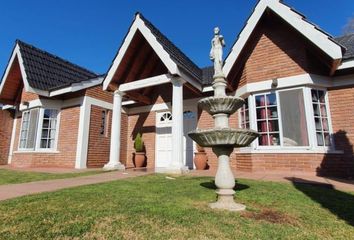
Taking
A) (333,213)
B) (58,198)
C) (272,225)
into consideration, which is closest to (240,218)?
(272,225)

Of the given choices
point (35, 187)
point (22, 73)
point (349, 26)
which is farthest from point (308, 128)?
point (349, 26)

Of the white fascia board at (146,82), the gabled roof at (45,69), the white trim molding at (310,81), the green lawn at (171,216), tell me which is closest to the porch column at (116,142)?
the white fascia board at (146,82)

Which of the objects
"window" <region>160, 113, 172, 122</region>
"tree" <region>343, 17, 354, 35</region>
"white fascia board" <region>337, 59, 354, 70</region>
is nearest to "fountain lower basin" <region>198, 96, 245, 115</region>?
"white fascia board" <region>337, 59, 354, 70</region>

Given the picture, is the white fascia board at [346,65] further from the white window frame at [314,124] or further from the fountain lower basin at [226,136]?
the fountain lower basin at [226,136]

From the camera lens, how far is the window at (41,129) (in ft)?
37.9

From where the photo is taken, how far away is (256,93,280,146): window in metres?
8.03

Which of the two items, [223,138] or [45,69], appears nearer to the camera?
[223,138]

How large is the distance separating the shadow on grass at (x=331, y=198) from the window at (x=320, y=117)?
2506mm

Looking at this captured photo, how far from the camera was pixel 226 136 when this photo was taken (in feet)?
11.7

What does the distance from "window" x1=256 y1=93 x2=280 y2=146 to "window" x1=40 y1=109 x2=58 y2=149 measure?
9.85 m

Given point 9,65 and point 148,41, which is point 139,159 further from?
point 9,65

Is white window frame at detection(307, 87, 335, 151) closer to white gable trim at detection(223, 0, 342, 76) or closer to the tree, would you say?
white gable trim at detection(223, 0, 342, 76)

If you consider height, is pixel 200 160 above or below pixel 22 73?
below

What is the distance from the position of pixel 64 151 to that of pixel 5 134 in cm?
600
